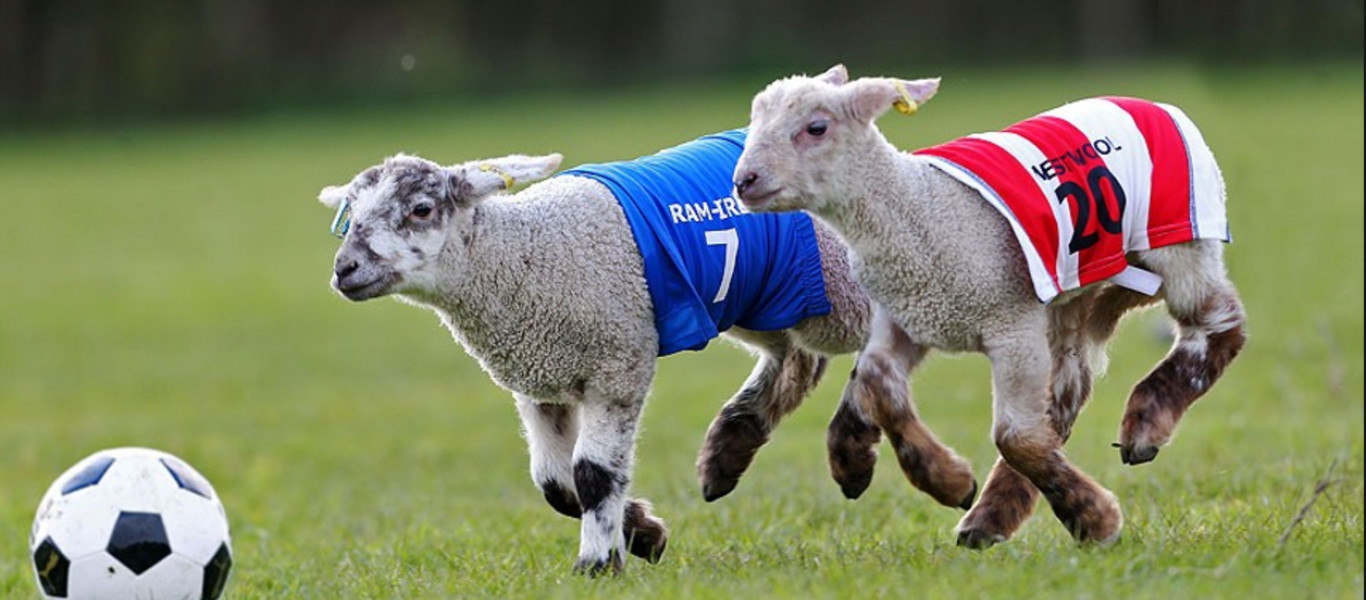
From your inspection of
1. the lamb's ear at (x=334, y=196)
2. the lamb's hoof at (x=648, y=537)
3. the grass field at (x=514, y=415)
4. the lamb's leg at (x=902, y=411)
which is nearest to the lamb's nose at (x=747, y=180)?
the lamb's leg at (x=902, y=411)

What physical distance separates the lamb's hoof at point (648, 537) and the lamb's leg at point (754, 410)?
16.7 inches

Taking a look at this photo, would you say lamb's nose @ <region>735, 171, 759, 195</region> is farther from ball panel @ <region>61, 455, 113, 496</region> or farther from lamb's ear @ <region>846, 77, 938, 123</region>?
ball panel @ <region>61, 455, 113, 496</region>

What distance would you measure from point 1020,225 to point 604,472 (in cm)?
183

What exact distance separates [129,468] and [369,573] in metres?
1.14

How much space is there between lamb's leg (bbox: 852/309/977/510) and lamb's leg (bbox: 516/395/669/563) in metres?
1.23

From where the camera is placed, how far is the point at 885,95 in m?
7.23

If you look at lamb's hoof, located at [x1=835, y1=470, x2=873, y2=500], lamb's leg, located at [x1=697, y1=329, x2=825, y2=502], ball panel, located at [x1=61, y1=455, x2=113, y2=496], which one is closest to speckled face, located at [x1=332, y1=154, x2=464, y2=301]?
ball panel, located at [x1=61, y1=455, x2=113, y2=496]

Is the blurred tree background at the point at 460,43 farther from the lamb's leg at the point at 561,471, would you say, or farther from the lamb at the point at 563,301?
the lamb at the point at 563,301

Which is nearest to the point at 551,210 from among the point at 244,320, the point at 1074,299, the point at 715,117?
the point at 1074,299

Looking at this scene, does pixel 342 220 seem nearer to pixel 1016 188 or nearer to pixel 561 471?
pixel 561 471

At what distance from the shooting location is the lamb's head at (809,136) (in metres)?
7.14

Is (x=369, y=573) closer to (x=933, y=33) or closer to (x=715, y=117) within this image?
(x=715, y=117)

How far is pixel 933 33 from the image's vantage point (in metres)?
48.6

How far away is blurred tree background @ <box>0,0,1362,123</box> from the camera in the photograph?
4778 cm
